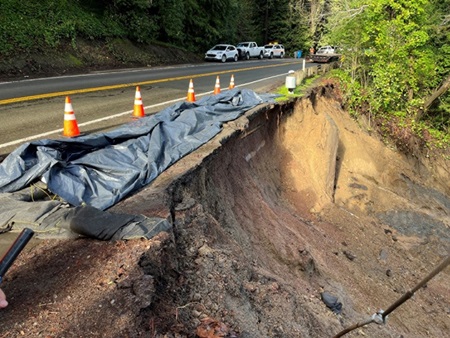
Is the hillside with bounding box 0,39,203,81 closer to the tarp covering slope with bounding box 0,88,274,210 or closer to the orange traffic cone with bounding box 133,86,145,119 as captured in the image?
the orange traffic cone with bounding box 133,86,145,119

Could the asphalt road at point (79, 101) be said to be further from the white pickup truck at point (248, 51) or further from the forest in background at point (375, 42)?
the white pickup truck at point (248, 51)

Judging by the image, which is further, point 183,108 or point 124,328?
point 183,108

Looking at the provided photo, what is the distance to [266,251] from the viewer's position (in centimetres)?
580

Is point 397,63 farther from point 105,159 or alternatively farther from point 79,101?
point 105,159

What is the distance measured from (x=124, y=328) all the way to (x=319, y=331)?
101 inches

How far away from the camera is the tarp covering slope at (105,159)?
441 centimetres

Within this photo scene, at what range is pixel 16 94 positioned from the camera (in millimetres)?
9953

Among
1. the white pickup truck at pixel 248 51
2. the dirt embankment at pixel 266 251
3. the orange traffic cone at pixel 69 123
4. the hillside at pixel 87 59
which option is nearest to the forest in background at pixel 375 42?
the hillside at pixel 87 59

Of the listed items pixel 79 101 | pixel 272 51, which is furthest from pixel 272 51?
pixel 79 101

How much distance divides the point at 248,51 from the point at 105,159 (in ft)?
101

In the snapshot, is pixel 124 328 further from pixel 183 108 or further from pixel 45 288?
pixel 183 108

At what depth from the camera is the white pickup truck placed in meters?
33.3

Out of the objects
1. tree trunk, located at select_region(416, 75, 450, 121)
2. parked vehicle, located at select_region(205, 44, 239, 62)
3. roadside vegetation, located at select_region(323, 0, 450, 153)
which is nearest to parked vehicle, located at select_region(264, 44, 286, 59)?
parked vehicle, located at select_region(205, 44, 239, 62)

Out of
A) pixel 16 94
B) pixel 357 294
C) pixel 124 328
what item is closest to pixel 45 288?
pixel 124 328
